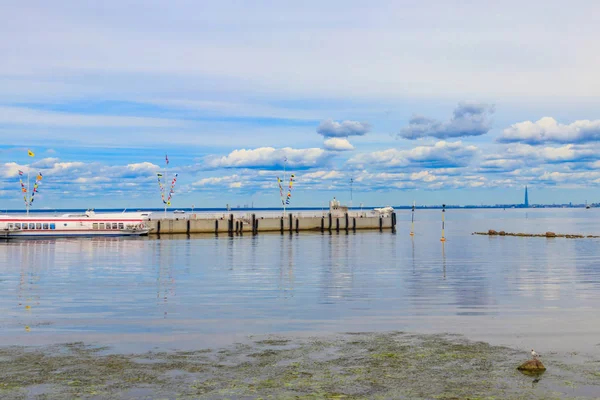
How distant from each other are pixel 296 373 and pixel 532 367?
24.3ft

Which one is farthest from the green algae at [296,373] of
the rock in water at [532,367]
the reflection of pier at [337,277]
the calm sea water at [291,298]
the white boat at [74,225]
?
the white boat at [74,225]

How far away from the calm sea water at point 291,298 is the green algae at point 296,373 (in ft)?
7.57

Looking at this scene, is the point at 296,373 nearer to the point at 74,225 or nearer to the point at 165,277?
the point at 165,277

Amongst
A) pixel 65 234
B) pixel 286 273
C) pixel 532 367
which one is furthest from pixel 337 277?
pixel 65 234


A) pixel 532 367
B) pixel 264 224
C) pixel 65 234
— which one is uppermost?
pixel 264 224

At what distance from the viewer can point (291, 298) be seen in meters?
39.0

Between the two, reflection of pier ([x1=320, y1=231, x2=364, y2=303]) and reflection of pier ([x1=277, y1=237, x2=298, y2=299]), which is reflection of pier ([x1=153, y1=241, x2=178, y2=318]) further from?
reflection of pier ([x1=320, y1=231, x2=364, y2=303])

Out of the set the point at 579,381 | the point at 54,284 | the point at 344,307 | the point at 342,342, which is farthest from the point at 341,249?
the point at 579,381

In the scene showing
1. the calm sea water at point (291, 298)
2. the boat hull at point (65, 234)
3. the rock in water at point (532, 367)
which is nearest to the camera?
the rock in water at point (532, 367)

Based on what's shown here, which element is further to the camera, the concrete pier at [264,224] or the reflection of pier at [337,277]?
the concrete pier at [264,224]

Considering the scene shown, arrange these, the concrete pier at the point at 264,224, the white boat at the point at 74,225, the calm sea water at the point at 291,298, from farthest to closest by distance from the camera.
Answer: the concrete pier at the point at 264,224 → the white boat at the point at 74,225 → the calm sea water at the point at 291,298

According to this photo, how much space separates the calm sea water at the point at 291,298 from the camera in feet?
90.2

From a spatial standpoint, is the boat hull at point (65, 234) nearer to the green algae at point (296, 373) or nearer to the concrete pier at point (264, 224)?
the concrete pier at point (264, 224)

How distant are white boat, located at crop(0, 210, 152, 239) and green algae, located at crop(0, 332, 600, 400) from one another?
10492 centimetres
